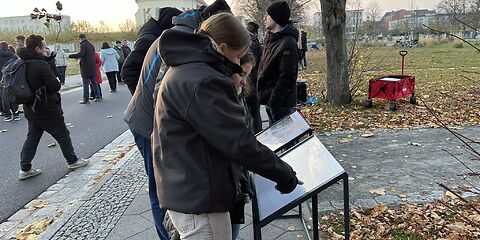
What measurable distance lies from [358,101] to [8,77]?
7.27 meters

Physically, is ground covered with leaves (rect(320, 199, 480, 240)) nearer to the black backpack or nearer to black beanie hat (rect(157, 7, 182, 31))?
black beanie hat (rect(157, 7, 182, 31))

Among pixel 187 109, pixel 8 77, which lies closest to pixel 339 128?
pixel 8 77

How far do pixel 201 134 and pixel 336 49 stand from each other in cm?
812

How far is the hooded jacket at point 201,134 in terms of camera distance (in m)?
1.74

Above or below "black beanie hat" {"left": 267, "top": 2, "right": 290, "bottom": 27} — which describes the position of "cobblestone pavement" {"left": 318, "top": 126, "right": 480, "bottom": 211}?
below

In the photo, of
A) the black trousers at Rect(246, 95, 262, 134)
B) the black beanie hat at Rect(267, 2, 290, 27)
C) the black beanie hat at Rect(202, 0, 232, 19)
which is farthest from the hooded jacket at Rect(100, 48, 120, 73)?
the black beanie hat at Rect(202, 0, 232, 19)

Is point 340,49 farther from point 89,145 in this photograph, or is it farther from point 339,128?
point 89,145

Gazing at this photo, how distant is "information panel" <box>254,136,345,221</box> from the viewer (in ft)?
7.29

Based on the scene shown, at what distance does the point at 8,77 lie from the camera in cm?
608

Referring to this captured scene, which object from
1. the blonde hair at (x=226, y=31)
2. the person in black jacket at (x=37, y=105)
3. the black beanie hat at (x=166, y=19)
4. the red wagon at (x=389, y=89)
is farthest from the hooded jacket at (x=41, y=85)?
the red wagon at (x=389, y=89)

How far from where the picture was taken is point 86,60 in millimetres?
12789

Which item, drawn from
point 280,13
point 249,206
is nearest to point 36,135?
point 249,206

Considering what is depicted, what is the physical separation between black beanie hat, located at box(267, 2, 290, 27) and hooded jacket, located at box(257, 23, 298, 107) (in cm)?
8

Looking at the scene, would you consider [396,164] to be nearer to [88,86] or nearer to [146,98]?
[146,98]
